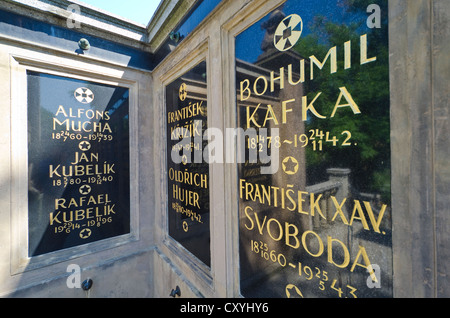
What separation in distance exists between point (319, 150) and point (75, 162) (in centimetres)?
356

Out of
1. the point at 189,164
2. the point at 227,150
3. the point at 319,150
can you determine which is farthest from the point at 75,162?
the point at 319,150

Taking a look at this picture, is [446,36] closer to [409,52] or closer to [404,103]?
[409,52]

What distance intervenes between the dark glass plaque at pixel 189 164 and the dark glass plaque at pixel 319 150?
817mm

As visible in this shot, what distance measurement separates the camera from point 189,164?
3.00 metres

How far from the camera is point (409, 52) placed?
1.09 metres

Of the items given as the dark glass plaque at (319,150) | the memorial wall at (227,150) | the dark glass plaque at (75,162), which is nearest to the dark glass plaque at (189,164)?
the memorial wall at (227,150)

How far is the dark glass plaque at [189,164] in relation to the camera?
9.00 feet

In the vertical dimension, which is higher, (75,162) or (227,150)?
(227,150)

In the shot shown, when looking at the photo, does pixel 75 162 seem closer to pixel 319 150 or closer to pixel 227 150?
pixel 227 150

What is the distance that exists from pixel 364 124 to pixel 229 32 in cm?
176

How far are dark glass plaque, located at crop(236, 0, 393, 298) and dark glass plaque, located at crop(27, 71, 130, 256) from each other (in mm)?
2592

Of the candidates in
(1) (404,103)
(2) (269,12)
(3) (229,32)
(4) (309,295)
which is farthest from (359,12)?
(4) (309,295)

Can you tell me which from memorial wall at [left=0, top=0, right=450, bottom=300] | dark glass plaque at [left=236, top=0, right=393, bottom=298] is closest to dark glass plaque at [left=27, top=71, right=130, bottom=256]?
memorial wall at [left=0, top=0, right=450, bottom=300]

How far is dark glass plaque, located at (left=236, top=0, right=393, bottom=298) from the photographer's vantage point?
1.23 meters
